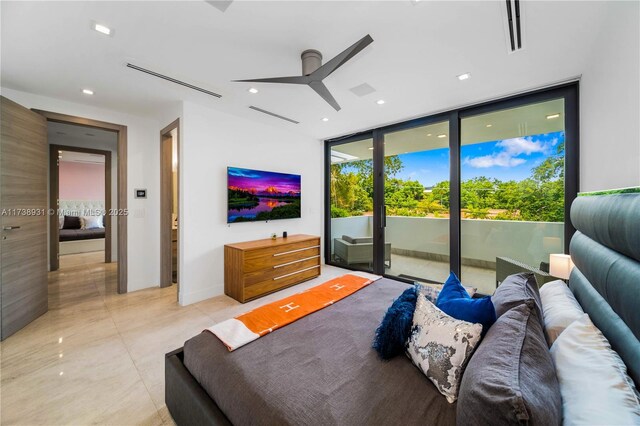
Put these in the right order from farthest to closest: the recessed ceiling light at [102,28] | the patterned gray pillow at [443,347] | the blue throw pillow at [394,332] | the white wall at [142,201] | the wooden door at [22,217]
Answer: the white wall at [142,201] → the wooden door at [22,217] → the recessed ceiling light at [102,28] → the blue throw pillow at [394,332] → the patterned gray pillow at [443,347]

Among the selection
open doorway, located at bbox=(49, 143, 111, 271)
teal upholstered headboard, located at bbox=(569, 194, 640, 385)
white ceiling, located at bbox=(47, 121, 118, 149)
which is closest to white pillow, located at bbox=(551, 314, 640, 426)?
teal upholstered headboard, located at bbox=(569, 194, 640, 385)

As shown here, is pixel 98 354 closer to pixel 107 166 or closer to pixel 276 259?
pixel 276 259

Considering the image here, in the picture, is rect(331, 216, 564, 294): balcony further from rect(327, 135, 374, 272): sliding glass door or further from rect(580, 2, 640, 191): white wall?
rect(580, 2, 640, 191): white wall

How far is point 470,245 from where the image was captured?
351 cm

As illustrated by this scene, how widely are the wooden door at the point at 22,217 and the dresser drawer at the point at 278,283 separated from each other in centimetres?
227

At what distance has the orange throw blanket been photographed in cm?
145

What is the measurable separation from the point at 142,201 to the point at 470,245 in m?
4.97

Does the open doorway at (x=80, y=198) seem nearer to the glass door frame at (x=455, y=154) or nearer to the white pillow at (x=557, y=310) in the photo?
the glass door frame at (x=455, y=154)

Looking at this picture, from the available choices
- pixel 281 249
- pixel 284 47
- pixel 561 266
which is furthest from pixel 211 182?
pixel 561 266

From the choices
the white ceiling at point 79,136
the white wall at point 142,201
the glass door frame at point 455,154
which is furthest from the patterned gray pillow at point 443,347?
the white ceiling at point 79,136

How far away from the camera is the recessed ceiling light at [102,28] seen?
1.86 meters

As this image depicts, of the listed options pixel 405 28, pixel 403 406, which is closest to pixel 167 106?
pixel 405 28

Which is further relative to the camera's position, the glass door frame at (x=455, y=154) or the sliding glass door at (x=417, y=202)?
the sliding glass door at (x=417, y=202)

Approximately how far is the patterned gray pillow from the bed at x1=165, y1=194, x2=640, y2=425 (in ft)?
0.20
